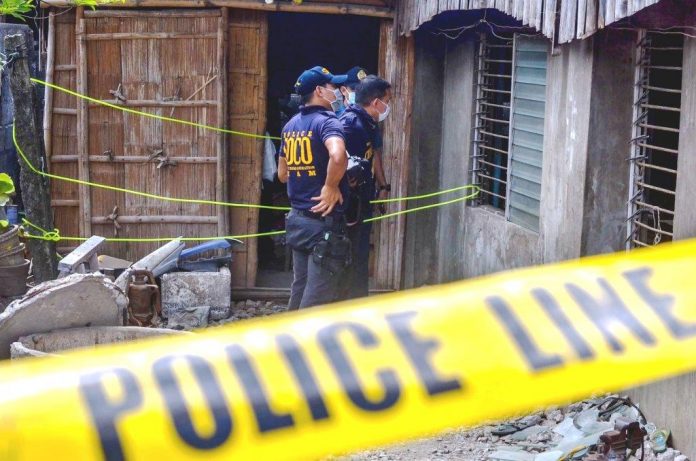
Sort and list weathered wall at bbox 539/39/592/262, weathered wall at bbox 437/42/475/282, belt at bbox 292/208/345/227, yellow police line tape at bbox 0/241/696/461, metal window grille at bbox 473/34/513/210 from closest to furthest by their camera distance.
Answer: yellow police line tape at bbox 0/241/696/461 < weathered wall at bbox 539/39/592/262 < belt at bbox 292/208/345/227 < metal window grille at bbox 473/34/513/210 < weathered wall at bbox 437/42/475/282

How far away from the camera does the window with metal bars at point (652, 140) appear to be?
596 cm

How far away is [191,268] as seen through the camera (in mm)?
9039

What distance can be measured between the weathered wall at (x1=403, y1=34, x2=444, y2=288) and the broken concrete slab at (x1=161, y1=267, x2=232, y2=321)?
1.71m

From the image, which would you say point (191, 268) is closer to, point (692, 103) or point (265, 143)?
point (265, 143)

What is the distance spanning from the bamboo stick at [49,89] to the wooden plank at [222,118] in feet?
4.64

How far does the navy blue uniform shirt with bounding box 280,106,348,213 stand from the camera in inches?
266

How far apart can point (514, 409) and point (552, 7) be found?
482 cm

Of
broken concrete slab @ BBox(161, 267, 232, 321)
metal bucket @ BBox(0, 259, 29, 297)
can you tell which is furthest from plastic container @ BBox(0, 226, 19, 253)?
broken concrete slab @ BBox(161, 267, 232, 321)

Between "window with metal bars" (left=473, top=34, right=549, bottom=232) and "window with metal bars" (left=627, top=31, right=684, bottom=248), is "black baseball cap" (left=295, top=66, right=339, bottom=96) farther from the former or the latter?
"window with metal bars" (left=627, top=31, right=684, bottom=248)

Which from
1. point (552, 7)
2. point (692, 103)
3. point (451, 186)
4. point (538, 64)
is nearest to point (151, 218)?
point (451, 186)

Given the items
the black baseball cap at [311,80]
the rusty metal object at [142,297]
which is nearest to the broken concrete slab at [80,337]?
the rusty metal object at [142,297]

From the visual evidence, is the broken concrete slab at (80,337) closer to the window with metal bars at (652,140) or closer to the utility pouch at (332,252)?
the utility pouch at (332,252)

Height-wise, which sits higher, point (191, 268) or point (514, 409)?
point (514, 409)

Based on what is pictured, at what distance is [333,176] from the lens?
6.69 metres
